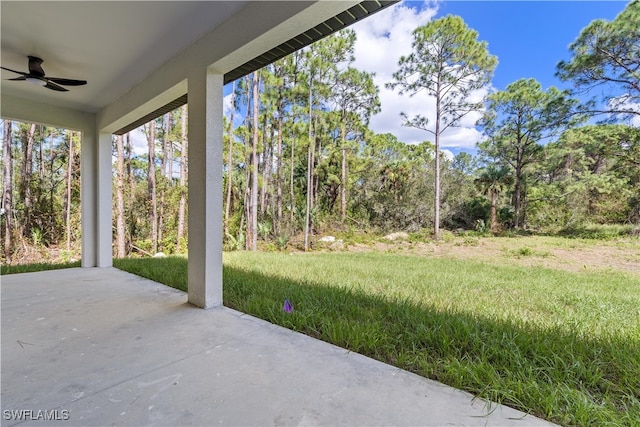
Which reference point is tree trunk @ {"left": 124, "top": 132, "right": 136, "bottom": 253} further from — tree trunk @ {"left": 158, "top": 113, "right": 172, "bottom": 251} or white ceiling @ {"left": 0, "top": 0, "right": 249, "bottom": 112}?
white ceiling @ {"left": 0, "top": 0, "right": 249, "bottom": 112}

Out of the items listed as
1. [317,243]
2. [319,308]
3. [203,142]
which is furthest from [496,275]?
[317,243]

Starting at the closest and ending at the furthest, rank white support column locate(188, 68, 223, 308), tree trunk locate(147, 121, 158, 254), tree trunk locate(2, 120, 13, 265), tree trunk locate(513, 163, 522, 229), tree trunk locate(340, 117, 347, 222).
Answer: white support column locate(188, 68, 223, 308) → tree trunk locate(2, 120, 13, 265) → tree trunk locate(147, 121, 158, 254) → tree trunk locate(513, 163, 522, 229) → tree trunk locate(340, 117, 347, 222)

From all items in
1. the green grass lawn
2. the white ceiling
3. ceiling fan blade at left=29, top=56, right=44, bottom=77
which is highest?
the white ceiling

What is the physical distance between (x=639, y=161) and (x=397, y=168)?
26.5 feet

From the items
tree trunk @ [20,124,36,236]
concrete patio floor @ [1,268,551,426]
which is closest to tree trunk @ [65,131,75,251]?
tree trunk @ [20,124,36,236]

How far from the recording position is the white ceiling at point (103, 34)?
218cm

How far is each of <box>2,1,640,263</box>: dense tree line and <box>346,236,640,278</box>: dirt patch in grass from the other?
1.50 m

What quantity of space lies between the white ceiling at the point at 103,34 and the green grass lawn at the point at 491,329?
2671 millimetres

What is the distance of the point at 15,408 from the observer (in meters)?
1.28

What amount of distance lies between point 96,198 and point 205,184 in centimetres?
335

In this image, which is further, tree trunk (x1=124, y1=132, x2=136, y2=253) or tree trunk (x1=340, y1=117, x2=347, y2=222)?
tree trunk (x1=340, y1=117, x2=347, y2=222)

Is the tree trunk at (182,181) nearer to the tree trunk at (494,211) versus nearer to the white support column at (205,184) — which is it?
the white support column at (205,184)

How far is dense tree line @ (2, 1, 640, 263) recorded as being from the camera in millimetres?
8703

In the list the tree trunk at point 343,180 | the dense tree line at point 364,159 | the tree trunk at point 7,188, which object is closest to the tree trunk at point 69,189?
the dense tree line at point 364,159
